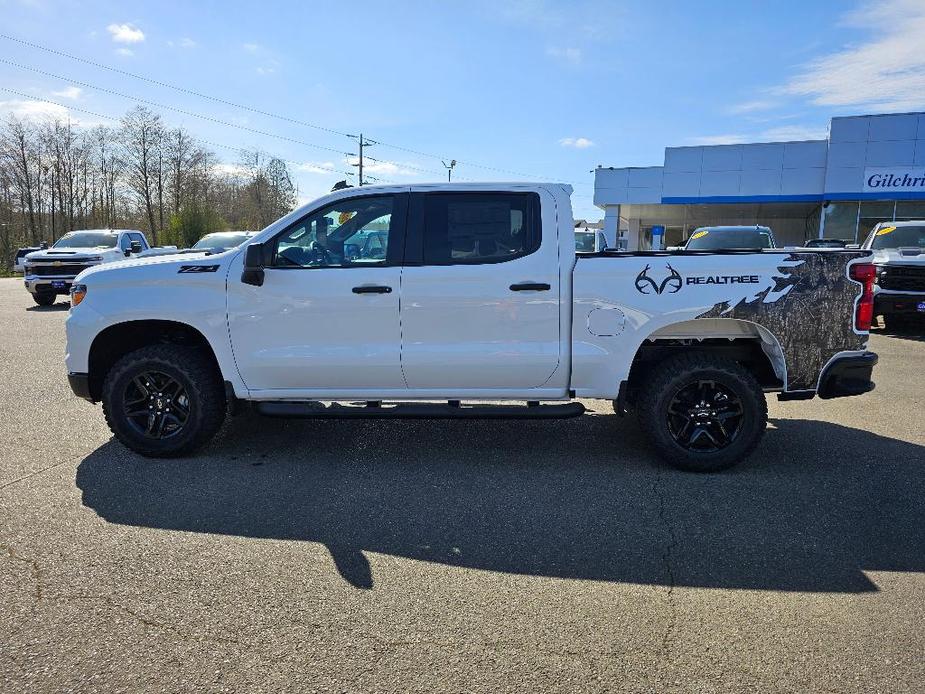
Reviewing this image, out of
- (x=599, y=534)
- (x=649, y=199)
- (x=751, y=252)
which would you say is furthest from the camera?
(x=649, y=199)

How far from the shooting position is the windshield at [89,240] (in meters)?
17.4

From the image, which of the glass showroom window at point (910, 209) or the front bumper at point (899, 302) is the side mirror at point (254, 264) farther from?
the glass showroom window at point (910, 209)

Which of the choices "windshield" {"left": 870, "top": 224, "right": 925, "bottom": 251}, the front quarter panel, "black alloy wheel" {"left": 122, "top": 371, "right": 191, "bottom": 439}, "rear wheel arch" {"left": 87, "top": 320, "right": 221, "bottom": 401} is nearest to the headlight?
the front quarter panel

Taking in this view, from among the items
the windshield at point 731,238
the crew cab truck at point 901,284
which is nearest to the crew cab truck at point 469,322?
the crew cab truck at point 901,284

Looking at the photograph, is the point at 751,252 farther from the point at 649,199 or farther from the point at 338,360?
the point at 649,199

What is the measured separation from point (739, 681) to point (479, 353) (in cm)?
266

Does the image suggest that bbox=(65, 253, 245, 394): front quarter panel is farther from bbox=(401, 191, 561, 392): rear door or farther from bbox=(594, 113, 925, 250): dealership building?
bbox=(594, 113, 925, 250): dealership building

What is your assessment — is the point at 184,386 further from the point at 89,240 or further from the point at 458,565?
the point at 89,240

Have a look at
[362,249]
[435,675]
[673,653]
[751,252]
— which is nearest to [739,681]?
[673,653]

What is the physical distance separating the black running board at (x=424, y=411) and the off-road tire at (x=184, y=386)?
1.35ft

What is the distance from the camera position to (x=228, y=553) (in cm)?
351

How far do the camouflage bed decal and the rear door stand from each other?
3.80 feet

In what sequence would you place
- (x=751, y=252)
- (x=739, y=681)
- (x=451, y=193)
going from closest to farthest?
(x=739, y=681)
(x=751, y=252)
(x=451, y=193)

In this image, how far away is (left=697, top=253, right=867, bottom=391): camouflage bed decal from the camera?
4.43 m
